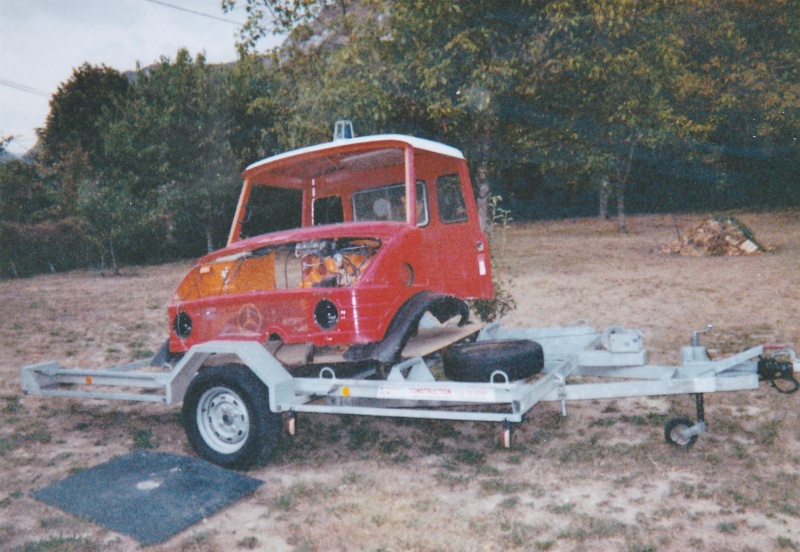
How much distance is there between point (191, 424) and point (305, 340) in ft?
4.02

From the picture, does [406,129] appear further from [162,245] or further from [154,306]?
[162,245]

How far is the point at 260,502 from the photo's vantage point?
14.7ft

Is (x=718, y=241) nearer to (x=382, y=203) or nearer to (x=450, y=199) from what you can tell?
(x=450, y=199)

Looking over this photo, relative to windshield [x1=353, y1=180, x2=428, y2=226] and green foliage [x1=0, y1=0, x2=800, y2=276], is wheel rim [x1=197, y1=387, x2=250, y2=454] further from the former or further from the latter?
green foliage [x1=0, y1=0, x2=800, y2=276]

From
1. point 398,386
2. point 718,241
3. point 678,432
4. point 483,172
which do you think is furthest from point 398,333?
point 718,241

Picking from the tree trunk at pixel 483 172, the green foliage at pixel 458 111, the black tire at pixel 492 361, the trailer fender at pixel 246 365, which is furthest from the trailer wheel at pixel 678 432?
the tree trunk at pixel 483 172

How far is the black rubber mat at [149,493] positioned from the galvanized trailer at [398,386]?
25cm

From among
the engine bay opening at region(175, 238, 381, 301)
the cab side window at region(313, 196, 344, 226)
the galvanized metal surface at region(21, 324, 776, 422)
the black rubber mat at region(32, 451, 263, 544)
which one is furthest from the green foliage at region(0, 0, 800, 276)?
the black rubber mat at region(32, 451, 263, 544)

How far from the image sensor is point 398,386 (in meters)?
4.63

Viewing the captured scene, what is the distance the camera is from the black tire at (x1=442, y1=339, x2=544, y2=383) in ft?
16.1

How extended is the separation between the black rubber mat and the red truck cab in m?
1.05

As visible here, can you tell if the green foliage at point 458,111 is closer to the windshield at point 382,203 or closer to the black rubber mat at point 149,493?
the windshield at point 382,203

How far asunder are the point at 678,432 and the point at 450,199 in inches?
114

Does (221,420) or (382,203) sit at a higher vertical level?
(382,203)
